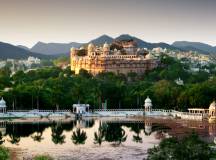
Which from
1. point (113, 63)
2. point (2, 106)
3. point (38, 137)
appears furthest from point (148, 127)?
point (113, 63)

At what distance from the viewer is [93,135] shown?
56875 mm

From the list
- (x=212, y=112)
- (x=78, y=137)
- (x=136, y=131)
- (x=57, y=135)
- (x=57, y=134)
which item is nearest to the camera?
(x=78, y=137)

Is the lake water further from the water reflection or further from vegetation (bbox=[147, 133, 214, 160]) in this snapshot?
vegetation (bbox=[147, 133, 214, 160])

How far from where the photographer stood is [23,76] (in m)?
110

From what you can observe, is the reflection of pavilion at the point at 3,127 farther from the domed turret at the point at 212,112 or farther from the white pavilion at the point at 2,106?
the domed turret at the point at 212,112

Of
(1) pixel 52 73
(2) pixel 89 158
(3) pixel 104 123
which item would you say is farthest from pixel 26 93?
(1) pixel 52 73

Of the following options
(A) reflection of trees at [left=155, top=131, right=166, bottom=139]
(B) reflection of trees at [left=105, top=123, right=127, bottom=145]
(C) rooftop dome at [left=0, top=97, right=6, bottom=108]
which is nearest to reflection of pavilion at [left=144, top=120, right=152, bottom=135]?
(A) reflection of trees at [left=155, top=131, right=166, bottom=139]

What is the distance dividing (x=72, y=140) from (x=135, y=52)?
84.0 m

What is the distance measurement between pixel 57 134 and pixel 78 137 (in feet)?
9.75

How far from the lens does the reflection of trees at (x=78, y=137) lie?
5337 centimetres

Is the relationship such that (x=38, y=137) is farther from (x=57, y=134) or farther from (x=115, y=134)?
(x=115, y=134)

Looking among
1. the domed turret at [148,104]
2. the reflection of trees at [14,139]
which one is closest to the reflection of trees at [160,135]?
the reflection of trees at [14,139]

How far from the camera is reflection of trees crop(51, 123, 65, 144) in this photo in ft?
176

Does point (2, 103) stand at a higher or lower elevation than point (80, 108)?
higher
